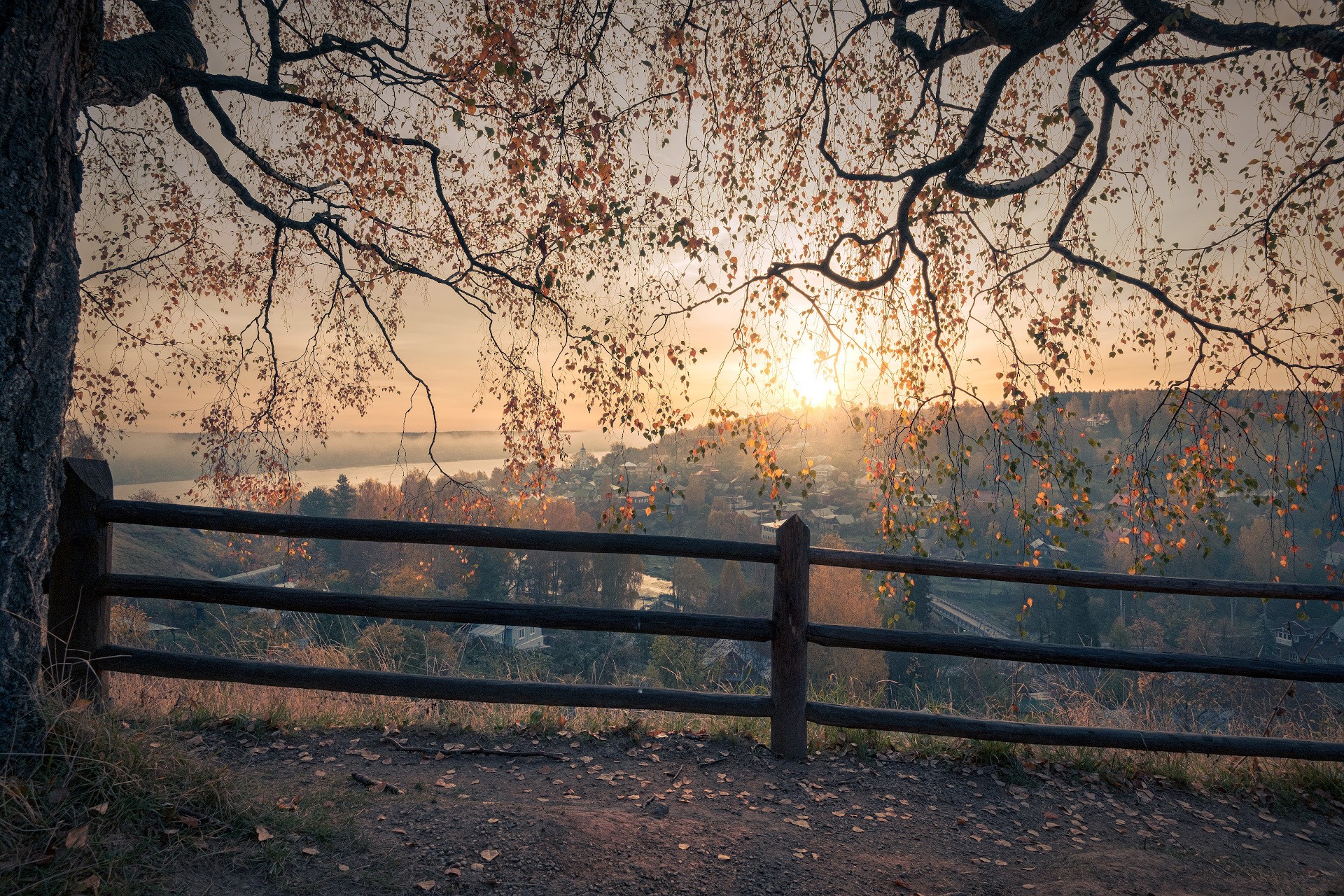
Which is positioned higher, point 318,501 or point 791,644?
point 791,644

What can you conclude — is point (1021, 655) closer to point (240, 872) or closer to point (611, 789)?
point (611, 789)

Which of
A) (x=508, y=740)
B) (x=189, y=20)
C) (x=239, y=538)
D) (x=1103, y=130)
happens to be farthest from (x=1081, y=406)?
(x=239, y=538)

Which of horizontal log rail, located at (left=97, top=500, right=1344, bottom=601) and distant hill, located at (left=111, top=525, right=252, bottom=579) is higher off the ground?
horizontal log rail, located at (left=97, top=500, right=1344, bottom=601)

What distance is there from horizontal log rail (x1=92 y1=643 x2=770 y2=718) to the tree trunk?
4.28ft

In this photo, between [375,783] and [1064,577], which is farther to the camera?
[1064,577]

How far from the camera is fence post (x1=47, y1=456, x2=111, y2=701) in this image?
4516 millimetres

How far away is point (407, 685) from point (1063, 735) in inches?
185

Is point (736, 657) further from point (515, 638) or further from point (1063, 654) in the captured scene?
point (1063, 654)

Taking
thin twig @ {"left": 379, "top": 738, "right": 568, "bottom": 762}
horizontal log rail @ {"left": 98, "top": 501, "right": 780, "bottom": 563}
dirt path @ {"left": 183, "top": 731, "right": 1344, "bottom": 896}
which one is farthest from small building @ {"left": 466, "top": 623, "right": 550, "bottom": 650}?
dirt path @ {"left": 183, "top": 731, "right": 1344, "bottom": 896}

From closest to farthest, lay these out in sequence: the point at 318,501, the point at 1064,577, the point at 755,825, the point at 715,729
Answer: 1. the point at 755,825
2. the point at 1064,577
3. the point at 715,729
4. the point at 318,501

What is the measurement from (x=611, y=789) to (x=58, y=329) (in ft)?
13.4

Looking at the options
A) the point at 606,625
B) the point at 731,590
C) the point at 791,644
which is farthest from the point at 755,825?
the point at 731,590

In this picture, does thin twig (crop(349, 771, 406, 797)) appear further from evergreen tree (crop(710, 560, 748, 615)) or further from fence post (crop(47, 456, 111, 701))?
evergreen tree (crop(710, 560, 748, 615))

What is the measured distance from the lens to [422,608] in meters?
4.64
